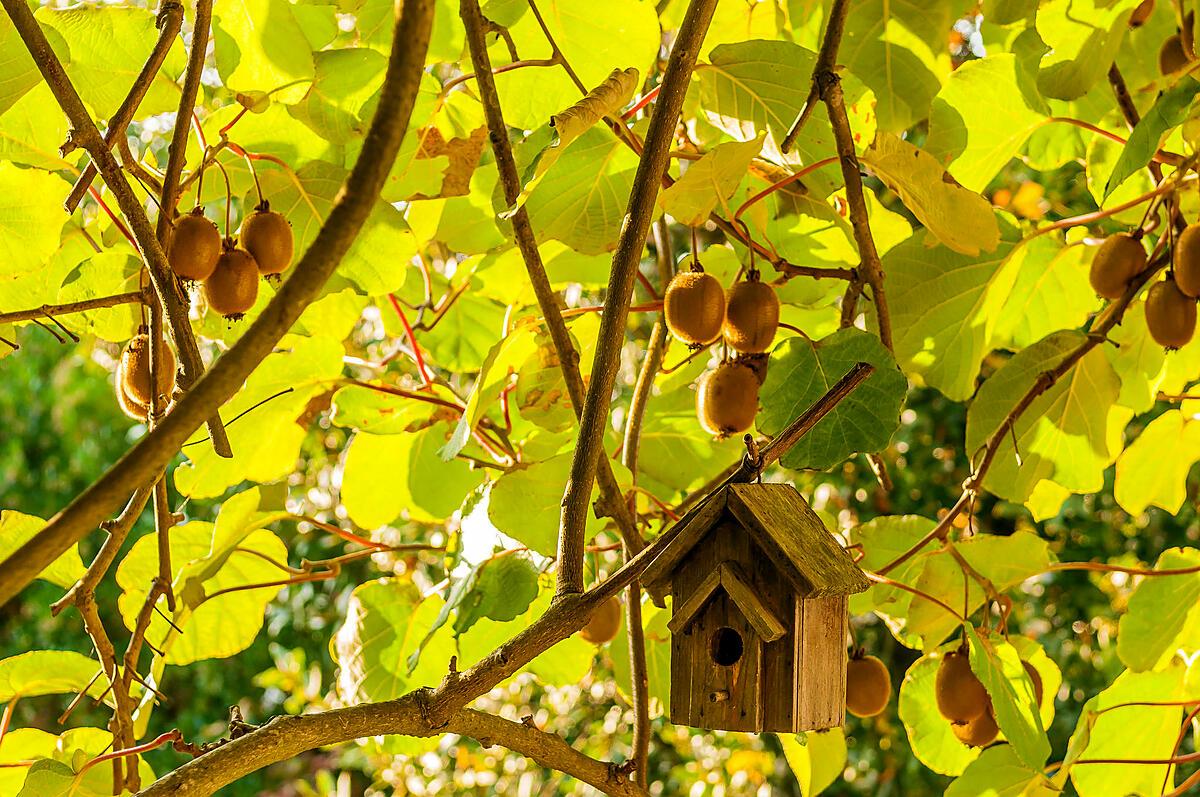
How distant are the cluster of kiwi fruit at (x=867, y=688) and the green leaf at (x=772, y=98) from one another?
0.28m

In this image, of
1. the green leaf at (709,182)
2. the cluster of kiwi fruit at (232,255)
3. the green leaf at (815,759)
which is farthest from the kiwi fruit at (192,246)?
the green leaf at (815,759)

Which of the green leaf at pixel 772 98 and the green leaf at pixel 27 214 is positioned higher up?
the green leaf at pixel 772 98

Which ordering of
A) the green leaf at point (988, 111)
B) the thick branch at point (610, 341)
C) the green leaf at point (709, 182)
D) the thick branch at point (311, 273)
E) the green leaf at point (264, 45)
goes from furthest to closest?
the green leaf at point (988, 111), the green leaf at point (264, 45), the green leaf at point (709, 182), the thick branch at point (610, 341), the thick branch at point (311, 273)

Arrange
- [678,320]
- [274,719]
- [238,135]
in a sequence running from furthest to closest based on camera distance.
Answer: [238,135] → [678,320] → [274,719]

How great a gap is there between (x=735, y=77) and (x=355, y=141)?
0.23 m

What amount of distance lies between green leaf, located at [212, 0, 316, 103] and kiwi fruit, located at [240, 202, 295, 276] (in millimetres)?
73

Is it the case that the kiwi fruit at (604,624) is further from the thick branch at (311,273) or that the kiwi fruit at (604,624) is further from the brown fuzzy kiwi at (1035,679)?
the thick branch at (311,273)

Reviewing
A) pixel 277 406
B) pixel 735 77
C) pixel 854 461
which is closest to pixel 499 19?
pixel 735 77

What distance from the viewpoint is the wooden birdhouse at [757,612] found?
484 millimetres

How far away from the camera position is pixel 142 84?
54 cm

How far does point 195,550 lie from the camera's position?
82 cm

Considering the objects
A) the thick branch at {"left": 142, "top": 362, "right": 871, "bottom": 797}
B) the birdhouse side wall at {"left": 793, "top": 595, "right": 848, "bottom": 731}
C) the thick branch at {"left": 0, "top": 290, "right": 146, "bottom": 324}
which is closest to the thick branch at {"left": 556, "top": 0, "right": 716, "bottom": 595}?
the thick branch at {"left": 142, "top": 362, "right": 871, "bottom": 797}

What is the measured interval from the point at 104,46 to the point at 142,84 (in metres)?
0.13

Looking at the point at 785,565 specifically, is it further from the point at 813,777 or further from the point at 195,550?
the point at 195,550
